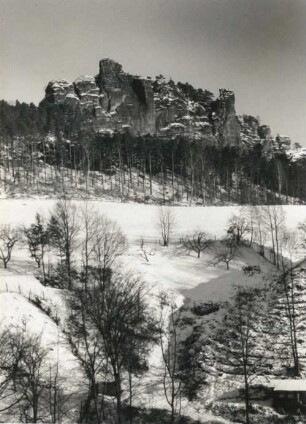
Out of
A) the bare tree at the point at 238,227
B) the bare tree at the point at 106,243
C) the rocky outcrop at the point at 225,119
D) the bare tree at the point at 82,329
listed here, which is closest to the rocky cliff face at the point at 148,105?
the rocky outcrop at the point at 225,119

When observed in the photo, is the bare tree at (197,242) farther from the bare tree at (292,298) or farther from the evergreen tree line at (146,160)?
the evergreen tree line at (146,160)

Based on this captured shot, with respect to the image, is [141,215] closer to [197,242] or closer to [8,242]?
[197,242]

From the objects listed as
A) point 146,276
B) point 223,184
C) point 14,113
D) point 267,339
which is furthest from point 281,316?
point 14,113

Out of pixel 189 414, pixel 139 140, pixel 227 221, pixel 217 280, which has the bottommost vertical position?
pixel 189 414

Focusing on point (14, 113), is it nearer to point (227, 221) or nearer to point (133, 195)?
point (133, 195)

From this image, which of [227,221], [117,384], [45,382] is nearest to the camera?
→ [117,384]

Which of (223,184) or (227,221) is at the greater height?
(223,184)

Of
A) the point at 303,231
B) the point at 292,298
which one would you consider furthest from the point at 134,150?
the point at 292,298
